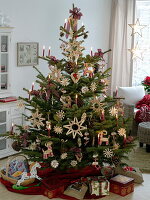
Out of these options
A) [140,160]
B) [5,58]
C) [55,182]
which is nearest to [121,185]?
[55,182]

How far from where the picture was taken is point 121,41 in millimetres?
8820

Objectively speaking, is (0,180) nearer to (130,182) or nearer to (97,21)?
(130,182)

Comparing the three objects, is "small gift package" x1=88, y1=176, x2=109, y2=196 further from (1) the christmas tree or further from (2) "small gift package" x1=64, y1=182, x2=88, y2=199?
(1) the christmas tree

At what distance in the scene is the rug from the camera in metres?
5.96

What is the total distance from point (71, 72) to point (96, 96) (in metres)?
0.37

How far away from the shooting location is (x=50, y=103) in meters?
4.52

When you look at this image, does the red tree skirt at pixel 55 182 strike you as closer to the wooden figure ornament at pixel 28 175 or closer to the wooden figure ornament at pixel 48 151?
the wooden figure ornament at pixel 28 175

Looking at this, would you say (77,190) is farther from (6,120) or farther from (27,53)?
(27,53)

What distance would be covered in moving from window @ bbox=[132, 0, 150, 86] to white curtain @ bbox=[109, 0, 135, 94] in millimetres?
173

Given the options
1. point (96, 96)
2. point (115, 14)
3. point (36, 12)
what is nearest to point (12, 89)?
point (36, 12)

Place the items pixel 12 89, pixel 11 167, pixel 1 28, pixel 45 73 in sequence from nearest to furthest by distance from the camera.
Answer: pixel 11 167, pixel 1 28, pixel 12 89, pixel 45 73

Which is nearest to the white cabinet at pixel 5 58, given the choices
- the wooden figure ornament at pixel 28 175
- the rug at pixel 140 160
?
the wooden figure ornament at pixel 28 175

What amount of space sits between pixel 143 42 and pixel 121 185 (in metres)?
5.03

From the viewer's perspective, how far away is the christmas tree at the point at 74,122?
4.31 m
